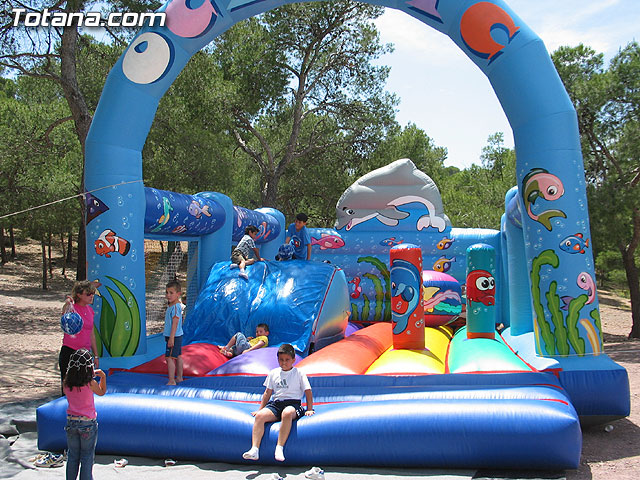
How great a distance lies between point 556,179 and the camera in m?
4.61

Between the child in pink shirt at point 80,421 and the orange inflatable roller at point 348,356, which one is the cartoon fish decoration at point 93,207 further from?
the child in pink shirt at point 80,421

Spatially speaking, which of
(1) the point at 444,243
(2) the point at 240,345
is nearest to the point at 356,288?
(1) the point at 444,243

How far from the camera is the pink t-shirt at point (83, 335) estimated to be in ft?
12.2

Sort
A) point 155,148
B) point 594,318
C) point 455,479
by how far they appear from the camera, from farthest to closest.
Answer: point 155,148, point 594,318, point 455,479

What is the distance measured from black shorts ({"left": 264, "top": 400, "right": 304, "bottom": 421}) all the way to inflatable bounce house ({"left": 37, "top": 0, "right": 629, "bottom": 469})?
0.14 meters

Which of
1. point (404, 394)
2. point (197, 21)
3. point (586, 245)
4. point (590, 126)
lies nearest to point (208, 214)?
point (197, 21)

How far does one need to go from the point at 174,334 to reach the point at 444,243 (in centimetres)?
464

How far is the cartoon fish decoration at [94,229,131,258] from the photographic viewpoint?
5.04 m

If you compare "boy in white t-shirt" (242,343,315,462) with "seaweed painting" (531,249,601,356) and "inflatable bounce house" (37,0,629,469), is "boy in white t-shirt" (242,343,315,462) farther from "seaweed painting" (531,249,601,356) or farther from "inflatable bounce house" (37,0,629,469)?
"seaweed painting" (531,249,601,356)

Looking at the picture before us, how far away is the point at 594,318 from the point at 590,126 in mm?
6934

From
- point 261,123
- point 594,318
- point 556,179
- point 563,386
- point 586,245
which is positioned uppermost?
point 261,123

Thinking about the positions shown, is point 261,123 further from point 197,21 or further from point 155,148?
point 197,21

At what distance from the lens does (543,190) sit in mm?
4633

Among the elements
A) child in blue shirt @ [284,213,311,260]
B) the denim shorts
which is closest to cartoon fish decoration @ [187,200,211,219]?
child in blue shirt @ [284,213,311,260]
